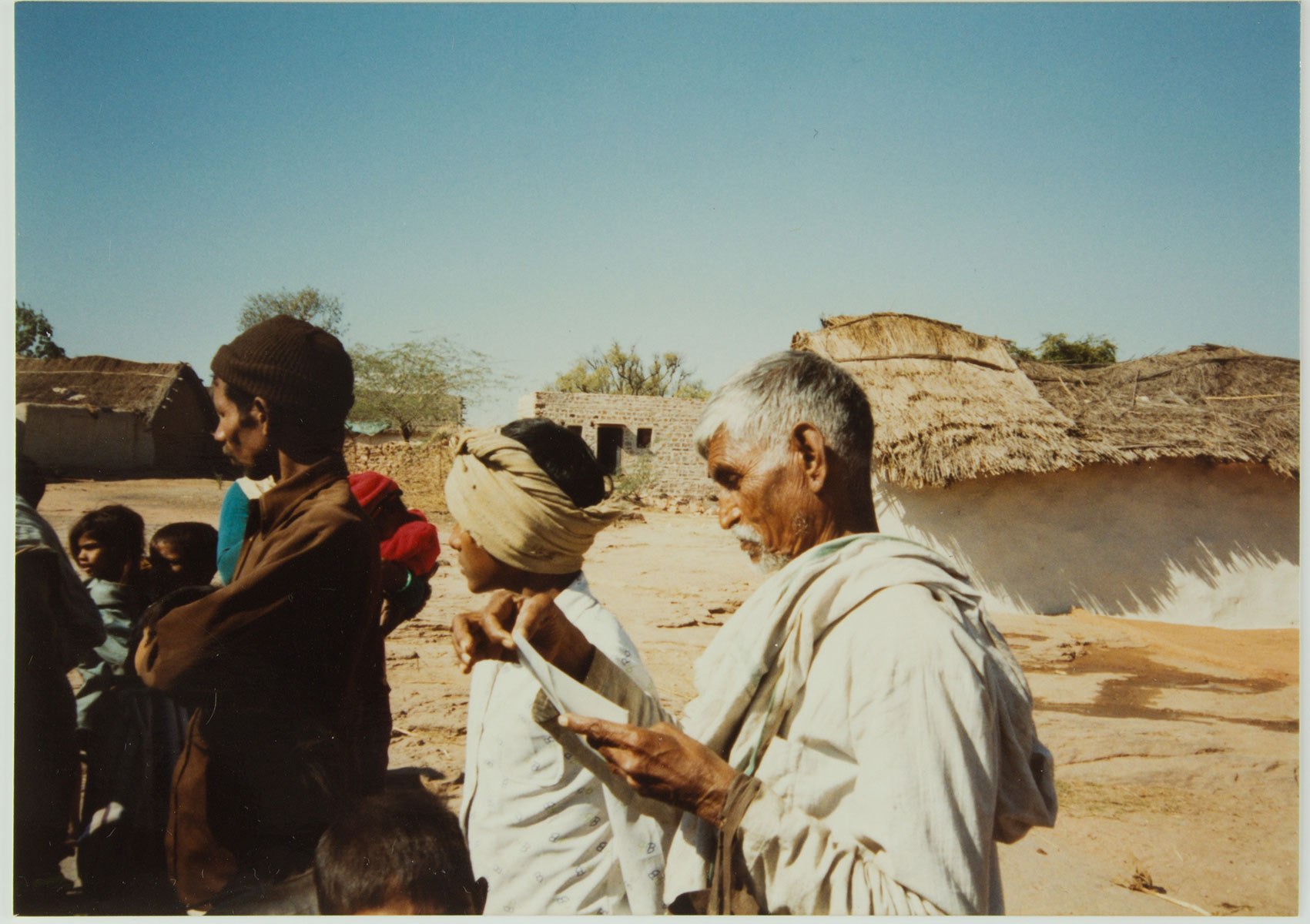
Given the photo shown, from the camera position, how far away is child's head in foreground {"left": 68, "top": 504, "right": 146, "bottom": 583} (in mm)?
3213

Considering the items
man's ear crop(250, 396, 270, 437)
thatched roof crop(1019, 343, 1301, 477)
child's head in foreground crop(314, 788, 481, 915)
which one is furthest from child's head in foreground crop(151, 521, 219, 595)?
thatched roof crop(1019, 343, 1301, 477)

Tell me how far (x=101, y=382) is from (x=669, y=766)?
12.5 ft

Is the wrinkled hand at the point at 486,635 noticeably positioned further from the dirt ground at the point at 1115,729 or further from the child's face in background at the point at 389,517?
the dirt ground at the point at 1115,729

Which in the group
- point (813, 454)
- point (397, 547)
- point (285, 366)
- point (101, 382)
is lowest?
point (397, 547)

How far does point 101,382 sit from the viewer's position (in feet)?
13.0

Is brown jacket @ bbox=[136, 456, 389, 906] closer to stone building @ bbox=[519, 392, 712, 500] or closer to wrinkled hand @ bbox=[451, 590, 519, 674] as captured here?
wrinkled hand @ bbox=[451, 590, 519, 674]

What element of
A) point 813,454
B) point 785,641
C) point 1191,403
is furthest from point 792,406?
point 1191,403

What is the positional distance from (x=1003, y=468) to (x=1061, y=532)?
1.38 meters

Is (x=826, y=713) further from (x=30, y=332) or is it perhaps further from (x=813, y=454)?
(x=30, y=332)

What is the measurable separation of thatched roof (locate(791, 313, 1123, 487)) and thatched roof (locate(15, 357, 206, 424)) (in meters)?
6.94

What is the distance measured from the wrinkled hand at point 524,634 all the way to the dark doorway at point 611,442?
1961 cm

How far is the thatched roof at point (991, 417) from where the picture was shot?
33.6ft

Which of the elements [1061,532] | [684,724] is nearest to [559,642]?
[684,724]

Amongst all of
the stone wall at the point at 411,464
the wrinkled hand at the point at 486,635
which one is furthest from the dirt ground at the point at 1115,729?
the stone wall at the point at 411,464
